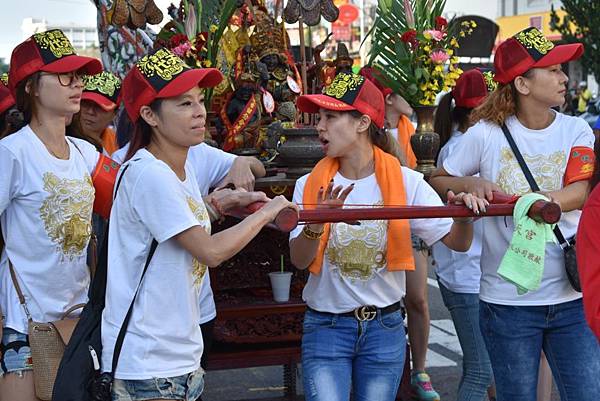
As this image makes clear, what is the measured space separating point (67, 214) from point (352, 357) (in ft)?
4.21

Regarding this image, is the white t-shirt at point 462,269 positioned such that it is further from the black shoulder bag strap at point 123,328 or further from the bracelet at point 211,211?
the black shoulder bag strap at point 123,328

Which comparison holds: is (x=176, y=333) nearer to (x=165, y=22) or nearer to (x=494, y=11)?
(x=165, y=22)

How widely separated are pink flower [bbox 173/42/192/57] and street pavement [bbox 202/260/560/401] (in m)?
2.43

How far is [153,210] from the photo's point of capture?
3299mm

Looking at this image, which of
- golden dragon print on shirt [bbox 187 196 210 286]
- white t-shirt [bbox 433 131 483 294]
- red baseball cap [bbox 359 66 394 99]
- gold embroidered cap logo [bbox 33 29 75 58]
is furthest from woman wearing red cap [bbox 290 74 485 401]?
red baseball cap [bbox 359 66 394 99]

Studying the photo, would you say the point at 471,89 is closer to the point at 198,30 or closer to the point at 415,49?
the point at 415,49

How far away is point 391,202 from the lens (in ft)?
13.4

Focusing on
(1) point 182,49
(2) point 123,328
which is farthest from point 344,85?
(1) point 182,49

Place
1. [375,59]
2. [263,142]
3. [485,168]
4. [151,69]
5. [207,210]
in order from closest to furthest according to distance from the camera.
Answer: [151,69] → [207,210] → [485,168] → [263,142] → [375,59]

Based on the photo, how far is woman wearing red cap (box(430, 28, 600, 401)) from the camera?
4.14 metres

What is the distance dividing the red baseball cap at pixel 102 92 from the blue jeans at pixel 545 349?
276 cm

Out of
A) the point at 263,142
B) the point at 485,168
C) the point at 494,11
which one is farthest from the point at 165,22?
the point at 494,11

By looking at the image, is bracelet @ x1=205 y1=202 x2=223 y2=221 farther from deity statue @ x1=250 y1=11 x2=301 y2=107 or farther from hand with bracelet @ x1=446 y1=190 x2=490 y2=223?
deity statue @ x1=250 y1=11 x2=301 y2=107

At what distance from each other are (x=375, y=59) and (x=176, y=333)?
3.21 meters
